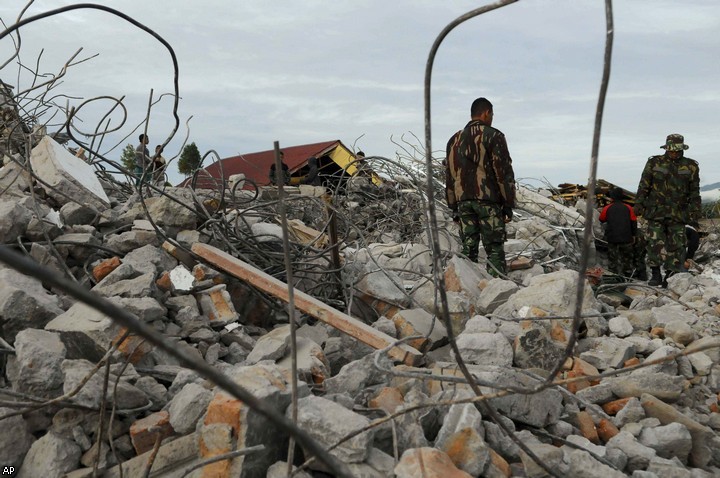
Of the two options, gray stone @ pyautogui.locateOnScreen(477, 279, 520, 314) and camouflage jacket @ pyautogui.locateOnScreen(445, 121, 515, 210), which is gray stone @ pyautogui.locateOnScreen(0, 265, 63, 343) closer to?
gray stone @ pyautogui.locateOnScreen(477, 279, 520, 314)

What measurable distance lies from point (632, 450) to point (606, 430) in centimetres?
31

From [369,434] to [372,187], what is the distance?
27.2 feet

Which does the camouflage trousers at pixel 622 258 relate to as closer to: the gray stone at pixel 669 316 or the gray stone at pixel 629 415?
the gray stone at pixel 669 316

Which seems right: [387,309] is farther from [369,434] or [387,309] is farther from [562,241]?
[562,241]

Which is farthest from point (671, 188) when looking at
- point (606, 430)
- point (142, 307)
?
point (142, 307)

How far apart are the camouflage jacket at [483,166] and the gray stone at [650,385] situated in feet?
8.83

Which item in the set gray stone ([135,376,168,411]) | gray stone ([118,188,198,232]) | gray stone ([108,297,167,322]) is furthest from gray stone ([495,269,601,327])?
gray stone ([135,376,168,411])

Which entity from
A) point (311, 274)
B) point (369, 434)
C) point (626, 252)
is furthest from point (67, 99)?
point (626, 252)

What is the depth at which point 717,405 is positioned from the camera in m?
3.29

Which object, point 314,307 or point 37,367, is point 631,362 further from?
point 37,367

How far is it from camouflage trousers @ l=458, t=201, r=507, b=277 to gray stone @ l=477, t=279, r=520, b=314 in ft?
4.14

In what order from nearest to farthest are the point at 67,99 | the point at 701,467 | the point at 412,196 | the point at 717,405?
the point at 701,467 → the point at 717,405 → the point at 67,99 → the point at 412,196

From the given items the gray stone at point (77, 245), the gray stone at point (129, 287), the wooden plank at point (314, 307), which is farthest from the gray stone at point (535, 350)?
the gray stone at point (77, 245)

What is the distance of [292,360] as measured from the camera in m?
1.38
